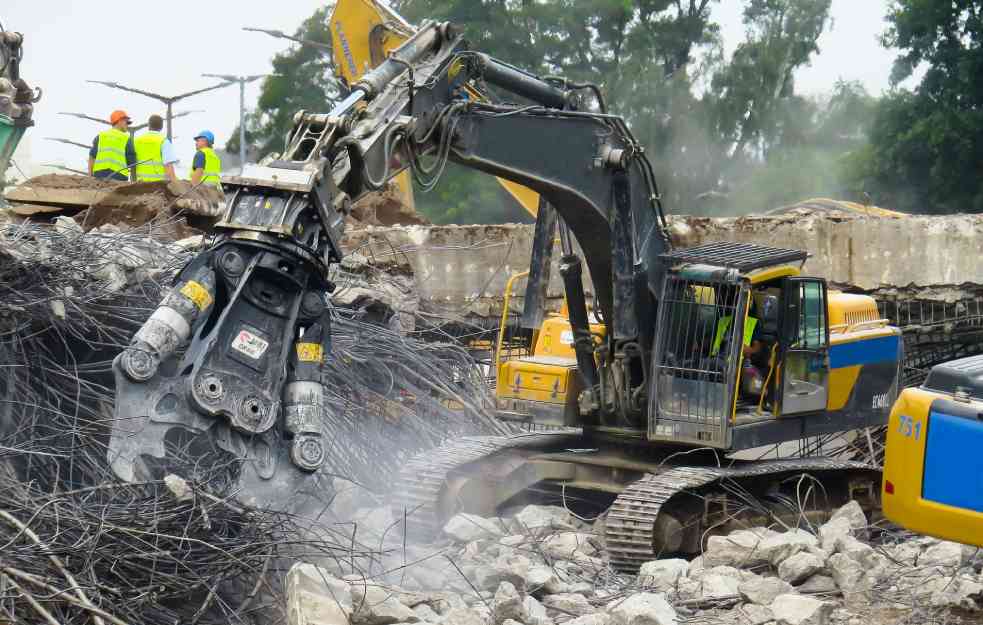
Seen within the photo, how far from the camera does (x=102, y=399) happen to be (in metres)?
6.92

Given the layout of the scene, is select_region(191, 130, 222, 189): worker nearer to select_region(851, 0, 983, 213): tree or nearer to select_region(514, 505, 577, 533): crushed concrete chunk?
select_region(514, 505, 577, 533): crushed concrete chunk

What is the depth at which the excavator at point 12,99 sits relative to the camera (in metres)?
8.25

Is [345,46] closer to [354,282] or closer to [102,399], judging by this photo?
[354,282]

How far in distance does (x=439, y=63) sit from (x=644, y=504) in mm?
2900

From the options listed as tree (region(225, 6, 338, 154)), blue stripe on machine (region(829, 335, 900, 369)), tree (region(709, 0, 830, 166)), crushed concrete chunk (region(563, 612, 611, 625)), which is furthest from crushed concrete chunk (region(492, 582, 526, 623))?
tree (region(225, 6, 338, 154))

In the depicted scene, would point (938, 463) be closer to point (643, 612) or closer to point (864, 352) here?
point (643, 612)

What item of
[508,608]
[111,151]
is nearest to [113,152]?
[111,151]

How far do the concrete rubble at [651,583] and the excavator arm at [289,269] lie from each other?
2.48 ft

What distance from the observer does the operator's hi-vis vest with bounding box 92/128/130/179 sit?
13102 millimetres

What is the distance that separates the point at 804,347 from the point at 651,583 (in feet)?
7.70

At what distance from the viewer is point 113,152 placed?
13.1 meters

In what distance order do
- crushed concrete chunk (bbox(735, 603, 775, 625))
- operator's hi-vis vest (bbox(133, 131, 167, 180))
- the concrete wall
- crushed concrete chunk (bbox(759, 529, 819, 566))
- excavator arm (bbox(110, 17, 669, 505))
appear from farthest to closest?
operator's hi-vis vest (bbox(133, 131, 167, 180)) < the concrete wall < crushed concrete chunk (bbox(759, 529, 819, 566)) < crushed concrete chunk (bbox(735, 603, 775, 625)) < excavator arm (bbox(110, 17, 669, 505))

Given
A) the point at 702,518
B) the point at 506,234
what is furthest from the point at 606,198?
the point at 506,234

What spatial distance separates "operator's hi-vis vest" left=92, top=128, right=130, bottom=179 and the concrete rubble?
22.9 feet
